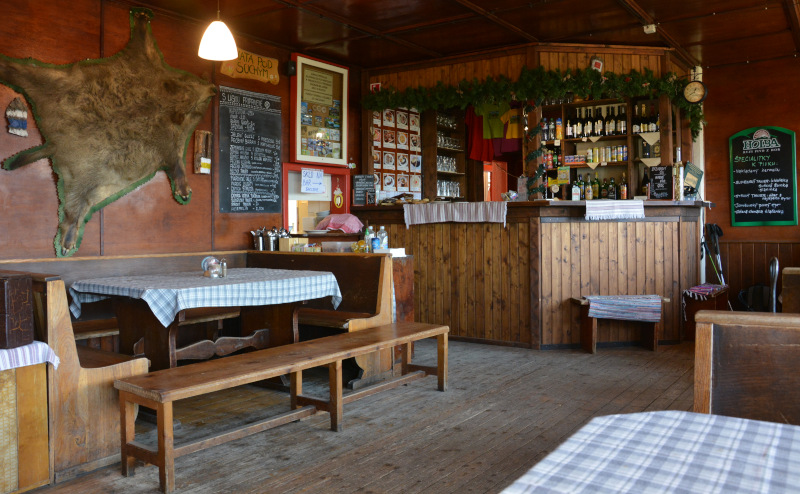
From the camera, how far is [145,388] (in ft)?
10.1

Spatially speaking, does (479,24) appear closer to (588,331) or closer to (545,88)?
→ (545,88)

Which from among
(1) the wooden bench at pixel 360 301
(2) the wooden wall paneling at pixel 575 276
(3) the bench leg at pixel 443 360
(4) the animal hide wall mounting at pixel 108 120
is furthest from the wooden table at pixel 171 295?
(2) the wooden wall paneling at pixel 575 276

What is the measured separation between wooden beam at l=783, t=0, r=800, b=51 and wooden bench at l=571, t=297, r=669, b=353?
3260 mm

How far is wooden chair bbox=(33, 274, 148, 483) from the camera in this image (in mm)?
3236

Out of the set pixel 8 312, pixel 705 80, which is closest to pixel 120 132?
pixel 8 312

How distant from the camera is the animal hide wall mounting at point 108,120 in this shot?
5.05 meters

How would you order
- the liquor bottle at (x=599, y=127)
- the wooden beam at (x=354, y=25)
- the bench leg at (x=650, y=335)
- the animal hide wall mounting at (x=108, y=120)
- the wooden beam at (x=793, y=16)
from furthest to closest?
the liquor bottle at (x=599, y=127), the bench leg at (x=650, y=335), the wooden beam at (x=793, y=16), the wooden beam at (x=354, y=25), the animal hide wall mounting at (x=108, y=120)

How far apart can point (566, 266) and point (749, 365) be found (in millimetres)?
4838

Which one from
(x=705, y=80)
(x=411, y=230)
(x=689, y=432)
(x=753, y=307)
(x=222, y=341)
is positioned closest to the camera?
(x=689, y=432)

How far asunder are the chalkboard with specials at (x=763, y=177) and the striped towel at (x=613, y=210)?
329 cm

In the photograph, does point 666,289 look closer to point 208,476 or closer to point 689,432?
point 208,476

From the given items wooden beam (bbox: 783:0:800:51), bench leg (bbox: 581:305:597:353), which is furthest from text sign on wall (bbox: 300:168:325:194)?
wooden beam (bbox: 783:0:800:51)

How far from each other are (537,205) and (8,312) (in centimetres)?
498

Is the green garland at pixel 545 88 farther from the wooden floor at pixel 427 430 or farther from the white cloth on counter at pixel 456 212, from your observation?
the wooden floor at pixel 427 430
